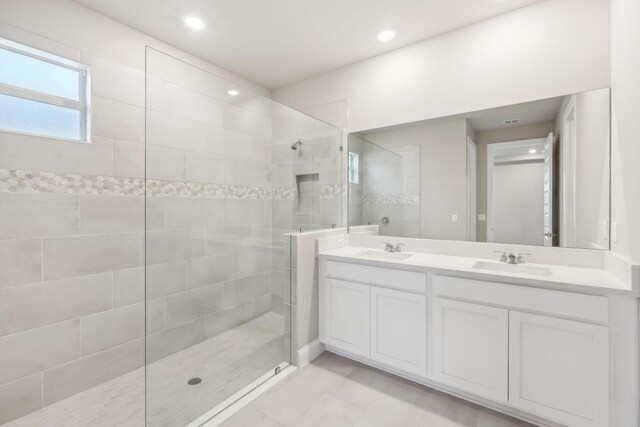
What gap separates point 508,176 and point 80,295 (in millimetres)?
3236

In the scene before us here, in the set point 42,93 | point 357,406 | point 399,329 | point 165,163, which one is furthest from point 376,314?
point 42,93

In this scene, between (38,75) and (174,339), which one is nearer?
(174,339)

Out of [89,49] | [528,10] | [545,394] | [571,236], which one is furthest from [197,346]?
[528,10]

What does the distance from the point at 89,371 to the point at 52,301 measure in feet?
1.88

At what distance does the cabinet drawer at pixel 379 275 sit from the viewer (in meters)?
1.95

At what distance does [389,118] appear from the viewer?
269cm

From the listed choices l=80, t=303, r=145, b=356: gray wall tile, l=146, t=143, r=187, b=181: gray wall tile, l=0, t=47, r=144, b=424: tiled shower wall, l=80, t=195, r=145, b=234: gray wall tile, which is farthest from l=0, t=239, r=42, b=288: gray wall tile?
l=146, t=143, r=187, b=181: gray wall tile

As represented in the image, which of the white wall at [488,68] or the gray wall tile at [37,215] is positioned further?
the white wall at [488,68]

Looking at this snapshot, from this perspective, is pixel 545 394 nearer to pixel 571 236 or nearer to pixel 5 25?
pixel 571 236

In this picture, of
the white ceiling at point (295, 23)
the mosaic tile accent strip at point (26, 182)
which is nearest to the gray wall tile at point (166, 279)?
the mosaic tile accent strip at point (26, 182)

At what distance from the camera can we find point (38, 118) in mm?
1855

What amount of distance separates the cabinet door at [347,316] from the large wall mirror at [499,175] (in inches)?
29.1

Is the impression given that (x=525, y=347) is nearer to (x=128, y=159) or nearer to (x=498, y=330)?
(x=498, y=330)

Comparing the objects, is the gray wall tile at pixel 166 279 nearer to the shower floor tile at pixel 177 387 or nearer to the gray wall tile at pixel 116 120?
the shower floor tile at pixel 177 387
